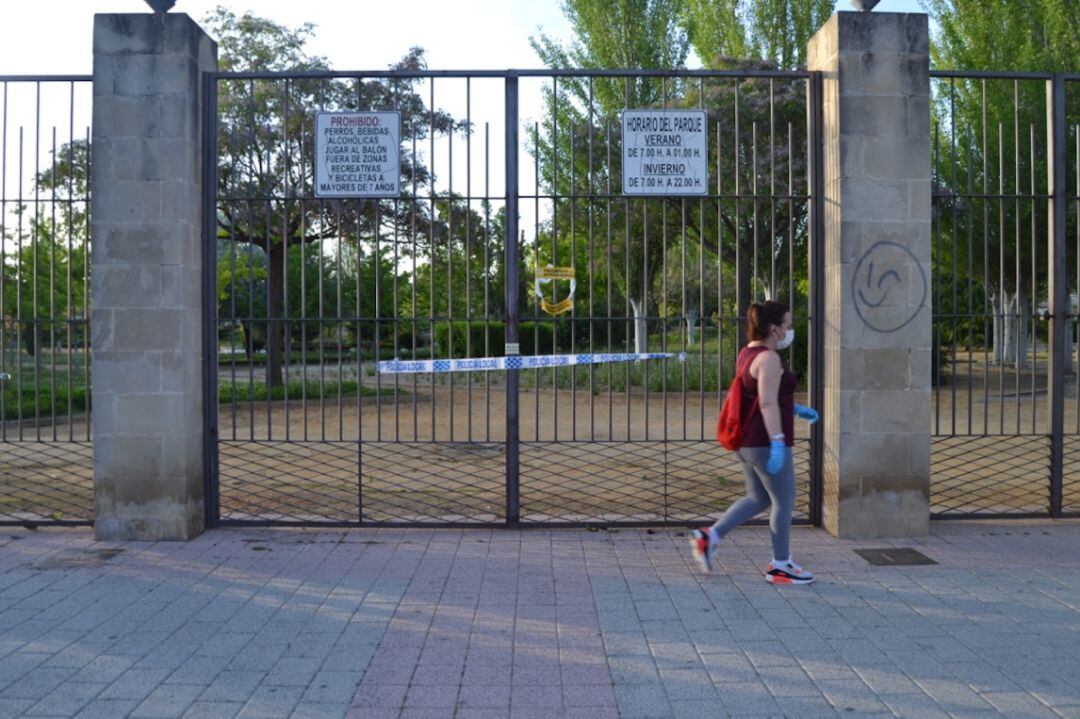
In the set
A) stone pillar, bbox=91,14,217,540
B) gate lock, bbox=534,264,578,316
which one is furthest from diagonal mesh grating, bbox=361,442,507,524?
stone pillar, bbox=91,14,217,540

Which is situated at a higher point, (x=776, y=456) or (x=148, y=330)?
(x=148, y=330)

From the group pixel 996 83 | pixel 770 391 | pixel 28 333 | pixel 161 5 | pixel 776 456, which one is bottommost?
pixel 776 456

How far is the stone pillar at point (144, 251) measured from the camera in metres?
7.12

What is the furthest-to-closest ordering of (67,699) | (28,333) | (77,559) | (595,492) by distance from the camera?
(28,333) → (595,492) → (77,559) → (67,699)

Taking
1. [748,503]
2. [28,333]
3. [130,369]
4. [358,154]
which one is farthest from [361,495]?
[28,333]

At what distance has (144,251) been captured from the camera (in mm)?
7113

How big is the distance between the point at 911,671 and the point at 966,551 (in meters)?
2.70

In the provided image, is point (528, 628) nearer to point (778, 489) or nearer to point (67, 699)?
point (778, 489)

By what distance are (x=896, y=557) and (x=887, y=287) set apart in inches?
75.9

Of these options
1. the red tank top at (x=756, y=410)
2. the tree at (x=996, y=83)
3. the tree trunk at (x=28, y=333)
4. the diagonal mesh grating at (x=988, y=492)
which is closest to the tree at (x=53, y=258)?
the tree trunk at (x=28, y=333)

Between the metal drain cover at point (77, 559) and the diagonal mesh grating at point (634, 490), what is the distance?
118 inches

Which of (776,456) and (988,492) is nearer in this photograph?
(776,456)

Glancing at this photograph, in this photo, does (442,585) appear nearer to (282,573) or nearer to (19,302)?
(282,573)

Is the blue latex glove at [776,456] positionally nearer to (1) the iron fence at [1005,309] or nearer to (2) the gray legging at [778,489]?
(2) the gray legging at [778,489]
